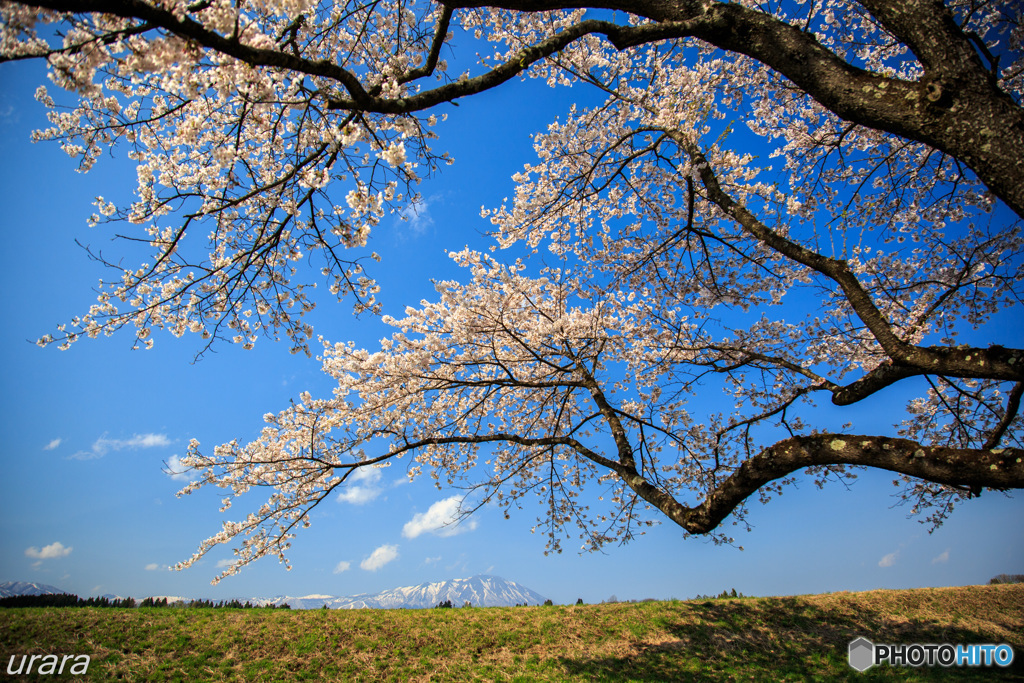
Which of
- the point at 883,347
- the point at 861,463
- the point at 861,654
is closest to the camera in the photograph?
the point at 861,463

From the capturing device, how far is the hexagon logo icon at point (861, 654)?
25.9ft

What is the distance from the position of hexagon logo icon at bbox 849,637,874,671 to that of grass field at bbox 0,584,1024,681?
0.50 feet

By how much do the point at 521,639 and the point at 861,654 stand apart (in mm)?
6750

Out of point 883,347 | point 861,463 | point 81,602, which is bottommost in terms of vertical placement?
point 81,602

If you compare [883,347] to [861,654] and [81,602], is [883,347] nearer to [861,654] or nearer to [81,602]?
[861,654]

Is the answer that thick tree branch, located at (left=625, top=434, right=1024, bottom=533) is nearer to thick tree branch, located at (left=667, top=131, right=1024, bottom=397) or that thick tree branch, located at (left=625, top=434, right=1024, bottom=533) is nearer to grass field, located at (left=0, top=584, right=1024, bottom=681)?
thick tree branch, located at (left=667, top=131, right=1024, bottom=397)

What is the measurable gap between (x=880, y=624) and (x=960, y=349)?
917 centimetres

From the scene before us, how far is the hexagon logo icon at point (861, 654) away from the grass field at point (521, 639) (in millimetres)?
152

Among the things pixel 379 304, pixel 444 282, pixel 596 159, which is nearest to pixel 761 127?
pixel 596 159

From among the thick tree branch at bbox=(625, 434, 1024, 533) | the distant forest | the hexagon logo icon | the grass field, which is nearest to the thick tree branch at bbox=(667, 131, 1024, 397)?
the thick tree branch at bbox=(625, 434, 1024, 533)

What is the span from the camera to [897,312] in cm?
690

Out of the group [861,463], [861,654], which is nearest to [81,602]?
[861,463]

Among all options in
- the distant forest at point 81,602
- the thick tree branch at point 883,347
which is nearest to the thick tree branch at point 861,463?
the thick tree branch at point 883,347

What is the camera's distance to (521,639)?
806 cm
